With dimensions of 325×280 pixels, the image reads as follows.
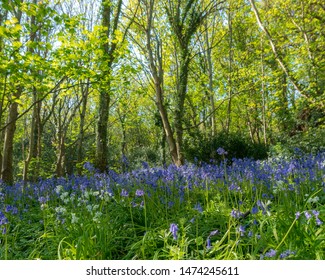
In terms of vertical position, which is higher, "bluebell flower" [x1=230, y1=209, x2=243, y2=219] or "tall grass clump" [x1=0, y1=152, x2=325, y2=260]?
"bluebell flower" [x1=230, y1=209, x2=243, y2=219]

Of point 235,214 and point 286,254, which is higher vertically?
point 235,214

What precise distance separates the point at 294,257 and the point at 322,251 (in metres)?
0.22

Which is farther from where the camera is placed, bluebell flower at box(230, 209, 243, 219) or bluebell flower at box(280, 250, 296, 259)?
bluebell flower at box(230, 209, 243, 219)

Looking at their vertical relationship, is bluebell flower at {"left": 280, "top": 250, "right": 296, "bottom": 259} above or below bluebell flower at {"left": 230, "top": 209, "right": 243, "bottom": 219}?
below

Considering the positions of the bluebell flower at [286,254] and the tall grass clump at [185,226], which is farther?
the tall grass clump at [185,226]

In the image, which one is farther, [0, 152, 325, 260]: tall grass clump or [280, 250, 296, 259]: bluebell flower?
[0, 152, 325, 260]: tall grass clump

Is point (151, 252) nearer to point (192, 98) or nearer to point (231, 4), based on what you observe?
point (231, 4)

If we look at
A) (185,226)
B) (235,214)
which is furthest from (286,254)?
(185,226)

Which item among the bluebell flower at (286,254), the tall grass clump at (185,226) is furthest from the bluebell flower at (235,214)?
the bluebell flower at (286,254)

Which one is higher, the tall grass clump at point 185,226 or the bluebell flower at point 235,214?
the bluebell flower at point 235,214

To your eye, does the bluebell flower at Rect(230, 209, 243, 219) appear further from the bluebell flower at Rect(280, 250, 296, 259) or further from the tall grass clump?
the bluebell flower at Rect(280, 250, 296, 259)

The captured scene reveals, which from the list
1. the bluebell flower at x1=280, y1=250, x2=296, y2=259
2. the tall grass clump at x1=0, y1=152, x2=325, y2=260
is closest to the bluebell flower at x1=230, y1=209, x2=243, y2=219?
the tall grass clump at x1=0, y1=152, x2=325, y2=260

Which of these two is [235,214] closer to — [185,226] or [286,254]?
[286,254]

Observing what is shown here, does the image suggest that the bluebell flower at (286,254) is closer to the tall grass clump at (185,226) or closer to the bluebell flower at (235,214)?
the tall grass clump at (185,226)
